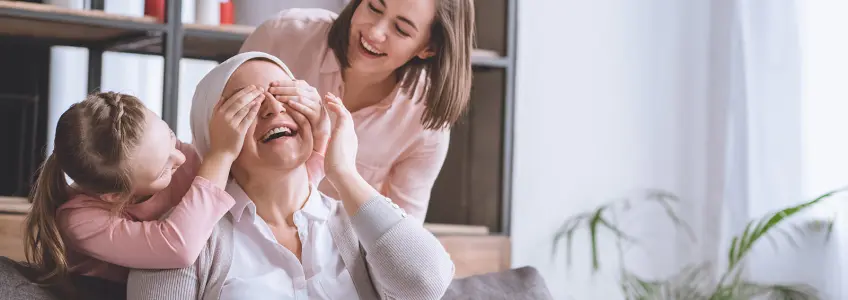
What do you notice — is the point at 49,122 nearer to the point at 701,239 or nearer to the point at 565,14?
the point at 565,14

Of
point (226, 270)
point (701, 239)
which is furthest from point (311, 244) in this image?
point (701, 239)

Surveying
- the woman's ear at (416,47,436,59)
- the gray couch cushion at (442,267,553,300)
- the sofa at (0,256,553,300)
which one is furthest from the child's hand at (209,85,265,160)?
the woman's ear at (416,47,436,59)

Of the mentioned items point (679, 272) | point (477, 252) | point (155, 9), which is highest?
point (155, 9)

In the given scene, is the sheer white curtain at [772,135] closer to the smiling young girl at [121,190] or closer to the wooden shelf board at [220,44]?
the wooden shelf board at [220,44]

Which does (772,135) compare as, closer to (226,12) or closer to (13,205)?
(226,12)

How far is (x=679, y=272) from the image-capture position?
372 cm

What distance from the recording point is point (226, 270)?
136 cm

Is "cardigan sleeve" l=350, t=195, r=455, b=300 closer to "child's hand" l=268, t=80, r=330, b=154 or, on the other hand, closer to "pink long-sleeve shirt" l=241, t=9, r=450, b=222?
"child's hand" l=268, t=80, r=330, b=154

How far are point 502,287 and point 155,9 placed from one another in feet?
4.07

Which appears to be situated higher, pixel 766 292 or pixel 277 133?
pixel 277 133

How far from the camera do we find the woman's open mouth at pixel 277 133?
1390 millimetres

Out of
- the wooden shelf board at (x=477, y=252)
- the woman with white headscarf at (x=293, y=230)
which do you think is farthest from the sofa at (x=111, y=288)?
the wooden shelf board at (x=477, y=252)

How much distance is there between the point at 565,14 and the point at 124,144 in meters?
2.47

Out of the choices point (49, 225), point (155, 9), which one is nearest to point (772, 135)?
point (155, 9)
